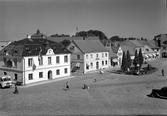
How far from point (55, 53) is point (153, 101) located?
2429cm

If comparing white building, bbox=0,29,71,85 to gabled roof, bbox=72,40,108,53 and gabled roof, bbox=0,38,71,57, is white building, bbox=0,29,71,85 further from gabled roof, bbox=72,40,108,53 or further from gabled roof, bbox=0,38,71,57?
gabled roof, bbox=72,40,108,53

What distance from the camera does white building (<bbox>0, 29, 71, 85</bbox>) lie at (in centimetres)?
3678

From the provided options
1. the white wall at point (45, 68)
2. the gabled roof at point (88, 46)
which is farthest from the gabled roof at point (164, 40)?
the white wall at point (45, 68)

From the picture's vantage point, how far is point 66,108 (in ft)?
68.7

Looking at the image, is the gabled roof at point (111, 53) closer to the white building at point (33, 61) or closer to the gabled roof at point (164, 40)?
the white building at point (33, 61)

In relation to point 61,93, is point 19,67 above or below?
above

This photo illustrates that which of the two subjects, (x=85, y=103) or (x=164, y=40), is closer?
(x=85, y=103)

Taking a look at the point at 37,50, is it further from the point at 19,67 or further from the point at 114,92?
the point at 114,92

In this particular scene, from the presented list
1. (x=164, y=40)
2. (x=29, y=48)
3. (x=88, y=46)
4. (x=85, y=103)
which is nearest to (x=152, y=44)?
(x=164, y=40)

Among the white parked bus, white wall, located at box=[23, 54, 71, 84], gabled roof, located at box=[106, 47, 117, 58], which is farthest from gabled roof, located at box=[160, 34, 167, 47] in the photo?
the white parked bus

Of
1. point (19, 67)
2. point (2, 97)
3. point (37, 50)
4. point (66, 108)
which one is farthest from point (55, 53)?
point (66, 108)

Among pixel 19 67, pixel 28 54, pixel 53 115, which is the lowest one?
pixel 53 115

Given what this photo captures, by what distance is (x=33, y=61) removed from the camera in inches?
1486

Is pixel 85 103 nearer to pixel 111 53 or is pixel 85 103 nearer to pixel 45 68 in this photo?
pixel 45 68
